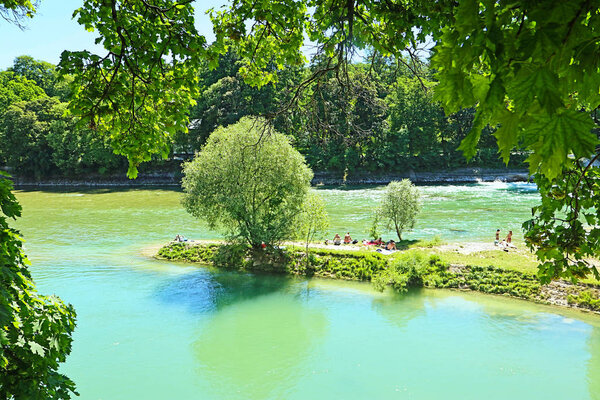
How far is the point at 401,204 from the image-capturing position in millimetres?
26453

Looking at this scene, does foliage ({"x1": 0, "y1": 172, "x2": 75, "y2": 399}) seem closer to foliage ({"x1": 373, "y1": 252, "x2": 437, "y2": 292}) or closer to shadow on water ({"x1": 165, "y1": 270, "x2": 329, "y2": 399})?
shadow on water ({"x1": 165, "y1": 270, "x2": 329, "y2": 399})

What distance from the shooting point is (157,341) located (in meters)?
16.0

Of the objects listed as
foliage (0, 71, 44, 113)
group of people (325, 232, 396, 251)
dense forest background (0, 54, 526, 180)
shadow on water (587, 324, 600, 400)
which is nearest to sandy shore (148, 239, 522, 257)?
group of people (325, 232, 396, 251)

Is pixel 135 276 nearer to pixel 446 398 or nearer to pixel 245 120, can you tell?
pixel 245 120

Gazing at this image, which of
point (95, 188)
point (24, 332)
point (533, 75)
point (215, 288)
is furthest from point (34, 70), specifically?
point (533, 75)

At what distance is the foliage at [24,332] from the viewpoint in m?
3.79

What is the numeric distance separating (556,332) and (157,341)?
14786 millimetres

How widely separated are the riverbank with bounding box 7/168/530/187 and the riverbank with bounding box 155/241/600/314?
35179 mm

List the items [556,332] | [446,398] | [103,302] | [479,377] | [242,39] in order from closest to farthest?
[242,39] < [446,398] < [479,377] < [556,332] < [103,302]

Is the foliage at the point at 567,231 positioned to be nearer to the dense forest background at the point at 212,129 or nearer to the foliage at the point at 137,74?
the foliage at the point at 137,74

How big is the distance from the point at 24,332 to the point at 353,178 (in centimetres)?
5781

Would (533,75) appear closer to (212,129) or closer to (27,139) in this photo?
(212,129)

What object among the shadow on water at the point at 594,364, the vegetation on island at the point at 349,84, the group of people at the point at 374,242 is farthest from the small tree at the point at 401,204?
the vegetation on island at the point at 349,84

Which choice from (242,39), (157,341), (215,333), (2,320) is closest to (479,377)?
Answer: (215,333)
